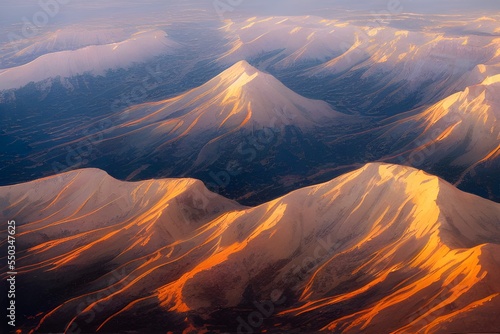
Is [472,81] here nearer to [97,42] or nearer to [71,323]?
[71,323]

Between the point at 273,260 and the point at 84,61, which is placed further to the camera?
the point at 84,61

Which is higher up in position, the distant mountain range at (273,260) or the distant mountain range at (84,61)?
the distant mountain range at (84,61)

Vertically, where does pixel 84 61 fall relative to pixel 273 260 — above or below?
above

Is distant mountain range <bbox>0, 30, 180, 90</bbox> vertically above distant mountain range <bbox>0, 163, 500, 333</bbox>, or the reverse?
distant mountain range <bbox>0, 30, 180, 90</bbox>

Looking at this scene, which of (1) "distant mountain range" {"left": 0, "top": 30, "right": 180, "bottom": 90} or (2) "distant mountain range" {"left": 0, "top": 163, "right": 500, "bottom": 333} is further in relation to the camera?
(1) "distant mountain range" {"left": 0, "top": 30, "right": 180, "bottom": 90}

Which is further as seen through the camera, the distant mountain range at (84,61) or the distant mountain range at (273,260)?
the distant mountain range at (84,61)

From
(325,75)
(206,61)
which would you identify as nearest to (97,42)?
(206,61)

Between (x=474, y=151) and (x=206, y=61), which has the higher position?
(x=206, y=61)

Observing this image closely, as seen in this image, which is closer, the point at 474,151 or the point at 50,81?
the point at 474,151
